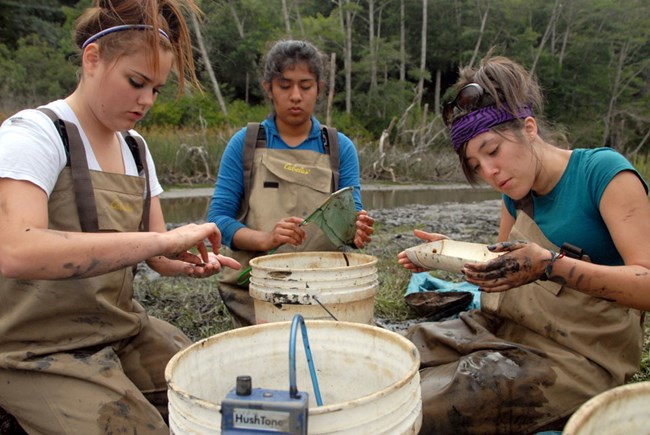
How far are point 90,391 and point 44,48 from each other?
80.6 feet

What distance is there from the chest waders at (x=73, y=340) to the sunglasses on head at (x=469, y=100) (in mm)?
1322

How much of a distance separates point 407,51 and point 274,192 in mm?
36423

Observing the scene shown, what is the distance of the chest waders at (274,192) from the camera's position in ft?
9.77

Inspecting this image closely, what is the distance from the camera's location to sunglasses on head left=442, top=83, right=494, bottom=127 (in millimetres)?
2066

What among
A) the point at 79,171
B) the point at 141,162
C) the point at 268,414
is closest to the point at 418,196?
the point at 141,162

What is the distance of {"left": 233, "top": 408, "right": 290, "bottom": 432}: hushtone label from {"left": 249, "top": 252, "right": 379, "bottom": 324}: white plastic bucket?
3.38ft

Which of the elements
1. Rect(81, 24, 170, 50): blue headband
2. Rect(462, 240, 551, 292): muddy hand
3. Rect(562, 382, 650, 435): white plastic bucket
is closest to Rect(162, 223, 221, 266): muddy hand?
Rect(81, 24, 170, 50): blue headband

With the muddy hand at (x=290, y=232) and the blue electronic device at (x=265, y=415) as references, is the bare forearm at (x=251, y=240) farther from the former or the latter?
the blue electronic device at (x=265, y=415)

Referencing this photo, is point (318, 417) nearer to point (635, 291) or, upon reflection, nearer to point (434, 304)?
point (635, 291)

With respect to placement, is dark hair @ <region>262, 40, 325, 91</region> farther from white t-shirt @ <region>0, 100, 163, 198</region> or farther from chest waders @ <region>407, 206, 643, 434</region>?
chest waders @ <region>407, 206, 643, 434</region>

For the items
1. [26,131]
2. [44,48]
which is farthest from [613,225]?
[44,48]

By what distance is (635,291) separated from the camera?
68.1 inches

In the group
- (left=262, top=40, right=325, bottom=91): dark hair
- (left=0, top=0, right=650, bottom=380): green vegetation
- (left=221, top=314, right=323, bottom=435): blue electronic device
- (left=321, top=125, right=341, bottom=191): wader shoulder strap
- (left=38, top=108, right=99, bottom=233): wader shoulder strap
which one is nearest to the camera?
(left=221, top=314, right=323, bottom=435): blue electronic device

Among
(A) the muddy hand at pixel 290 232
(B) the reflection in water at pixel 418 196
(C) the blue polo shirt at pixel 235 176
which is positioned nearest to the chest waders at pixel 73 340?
(A) the muddy hand at pixel 290 232
